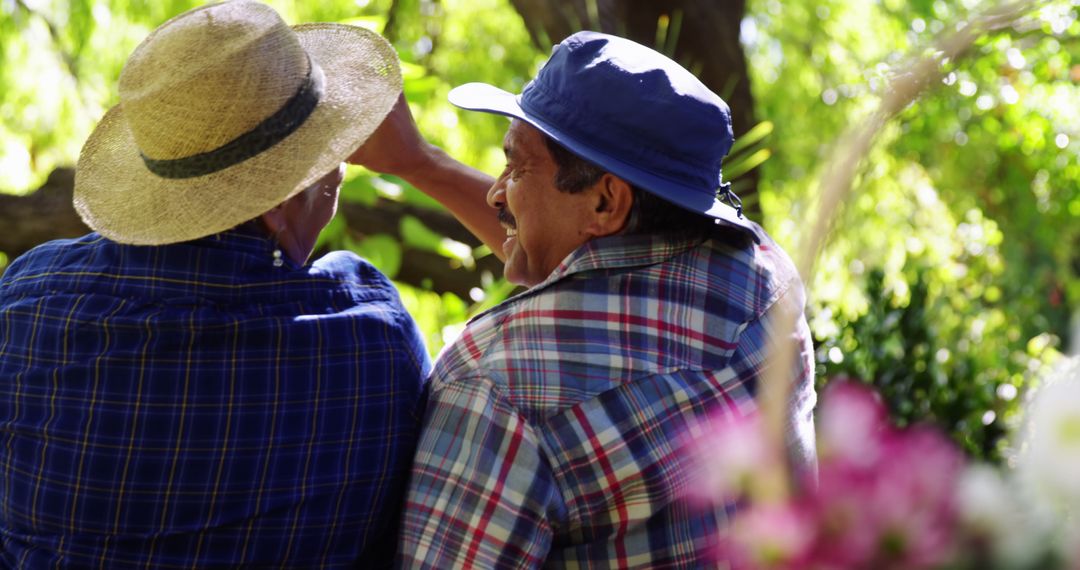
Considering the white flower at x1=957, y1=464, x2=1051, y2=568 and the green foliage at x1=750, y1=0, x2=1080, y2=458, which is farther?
the green foliage at x1=750, y1=0, x2=1080, y2=458

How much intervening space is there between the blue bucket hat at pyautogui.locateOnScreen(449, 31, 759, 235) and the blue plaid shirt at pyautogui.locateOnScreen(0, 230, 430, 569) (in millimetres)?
423

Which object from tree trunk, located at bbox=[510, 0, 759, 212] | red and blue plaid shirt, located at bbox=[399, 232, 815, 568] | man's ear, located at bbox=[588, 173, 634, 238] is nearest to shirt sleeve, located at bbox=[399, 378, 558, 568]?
red and blue plaid shirt, located at bbox=[399, 232, 815, 568]

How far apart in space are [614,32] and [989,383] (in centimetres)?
167

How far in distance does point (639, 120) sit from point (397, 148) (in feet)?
2.06

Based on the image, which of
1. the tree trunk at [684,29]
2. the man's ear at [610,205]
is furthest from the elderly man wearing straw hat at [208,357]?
the tree trunk at [684,29]

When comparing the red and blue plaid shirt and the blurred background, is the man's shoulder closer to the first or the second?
the red and blue plaid shirt

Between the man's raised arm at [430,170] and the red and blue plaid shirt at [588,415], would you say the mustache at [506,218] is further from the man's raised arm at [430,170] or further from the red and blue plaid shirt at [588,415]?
the man's raised arm at [430,170]

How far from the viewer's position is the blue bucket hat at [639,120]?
1.70 meters

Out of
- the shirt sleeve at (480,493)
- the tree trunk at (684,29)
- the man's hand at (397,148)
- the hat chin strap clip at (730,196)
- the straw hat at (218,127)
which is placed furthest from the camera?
the tree trunk at (684,29)

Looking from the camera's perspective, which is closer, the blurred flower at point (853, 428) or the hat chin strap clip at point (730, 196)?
the blurred flower at point (853, 428)

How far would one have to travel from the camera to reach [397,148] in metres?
2.18

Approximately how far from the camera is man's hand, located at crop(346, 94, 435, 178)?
2.14 metres

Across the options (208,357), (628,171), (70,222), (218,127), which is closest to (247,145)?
(218,127)

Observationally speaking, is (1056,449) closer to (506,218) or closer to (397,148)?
(506,218)
